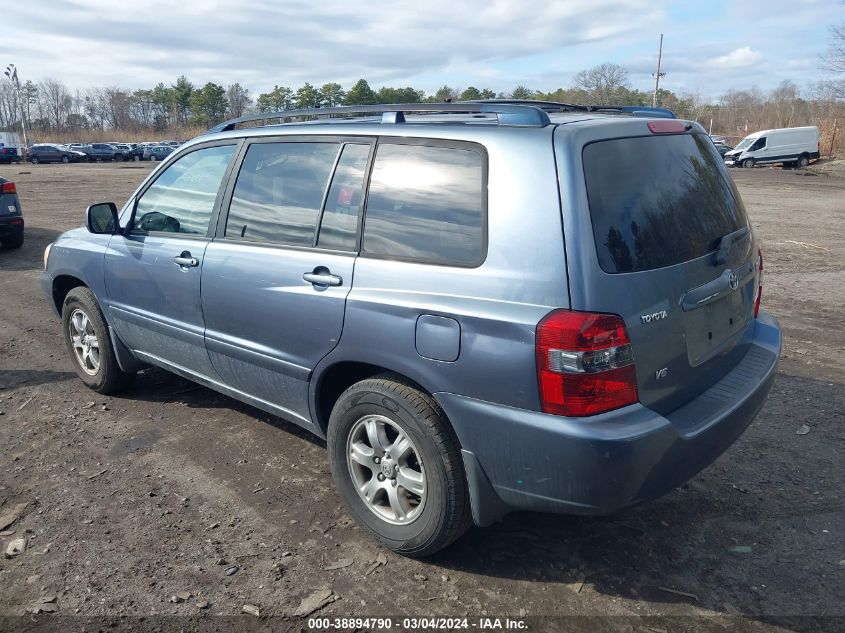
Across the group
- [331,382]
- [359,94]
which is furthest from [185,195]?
[359,94]

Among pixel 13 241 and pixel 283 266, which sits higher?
pixel 283 266

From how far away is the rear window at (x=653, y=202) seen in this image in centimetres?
265

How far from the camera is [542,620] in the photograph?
2.73 metres

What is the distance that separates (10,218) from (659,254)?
11981 mm

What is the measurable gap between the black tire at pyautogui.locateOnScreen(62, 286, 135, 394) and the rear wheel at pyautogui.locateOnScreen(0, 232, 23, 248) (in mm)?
7996

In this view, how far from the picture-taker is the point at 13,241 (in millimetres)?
11969

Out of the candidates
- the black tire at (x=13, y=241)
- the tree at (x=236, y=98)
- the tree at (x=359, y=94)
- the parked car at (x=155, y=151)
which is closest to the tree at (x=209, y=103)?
the tree at (x=236, y=98)

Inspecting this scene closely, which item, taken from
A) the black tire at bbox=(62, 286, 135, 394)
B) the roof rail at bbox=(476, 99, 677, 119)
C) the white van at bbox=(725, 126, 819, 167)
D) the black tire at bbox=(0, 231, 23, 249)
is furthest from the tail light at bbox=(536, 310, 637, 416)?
the white van at bbox=(725, 126, 819, 167)

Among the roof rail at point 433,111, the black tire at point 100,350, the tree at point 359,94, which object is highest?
the tree at point 359,94

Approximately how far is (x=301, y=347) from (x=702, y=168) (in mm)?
2112

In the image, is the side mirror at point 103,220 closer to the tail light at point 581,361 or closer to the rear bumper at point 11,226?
the tail light at point 581,361

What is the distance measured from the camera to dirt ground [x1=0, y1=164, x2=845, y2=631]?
9.30 ft

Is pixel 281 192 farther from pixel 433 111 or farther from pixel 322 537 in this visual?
pixel 322 537

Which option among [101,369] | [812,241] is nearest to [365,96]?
[812,241]
